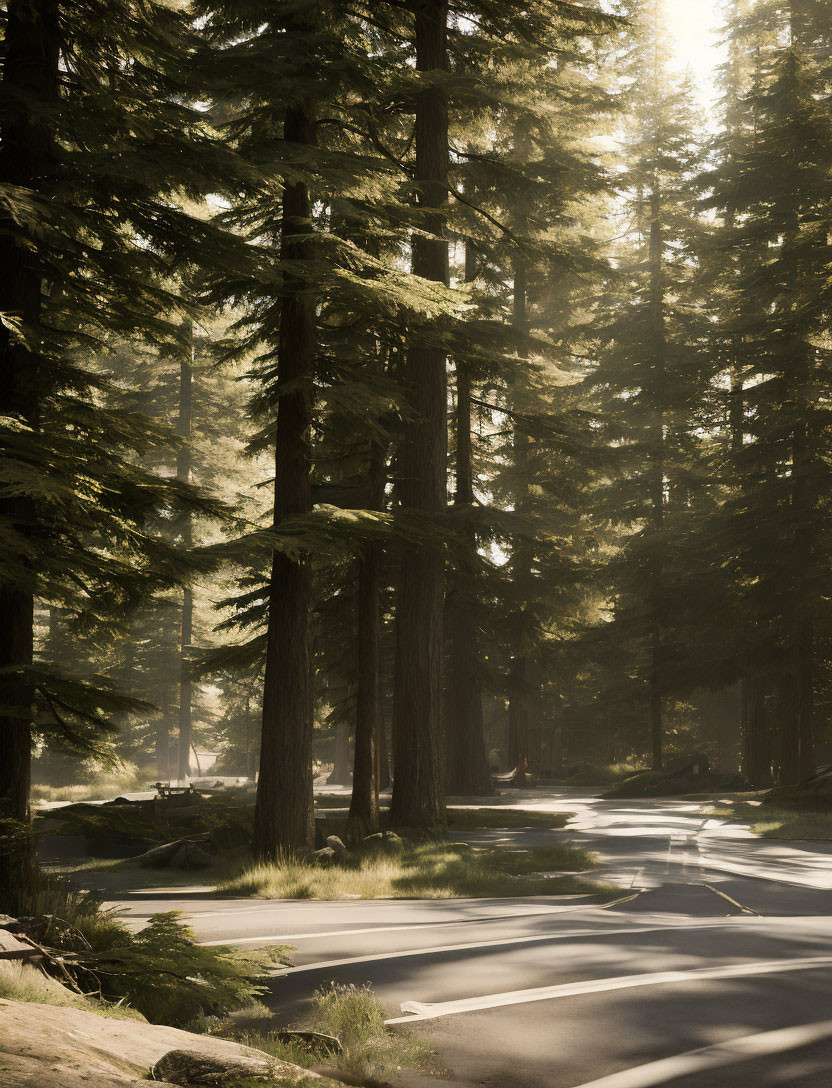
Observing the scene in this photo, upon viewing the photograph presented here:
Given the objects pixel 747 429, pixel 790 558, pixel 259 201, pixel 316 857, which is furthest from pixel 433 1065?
pixel 747 429

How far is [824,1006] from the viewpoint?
546 centimetres

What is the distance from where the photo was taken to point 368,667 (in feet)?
56.3

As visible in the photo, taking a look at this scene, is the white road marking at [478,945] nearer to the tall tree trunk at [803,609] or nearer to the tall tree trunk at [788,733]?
the tall tree trunk at [803,609]

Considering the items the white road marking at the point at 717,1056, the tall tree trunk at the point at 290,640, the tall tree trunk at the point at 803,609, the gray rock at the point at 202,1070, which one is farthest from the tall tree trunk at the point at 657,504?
the gray rock at the point at 202,1070

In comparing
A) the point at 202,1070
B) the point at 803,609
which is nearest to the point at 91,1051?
the point at 202,1070

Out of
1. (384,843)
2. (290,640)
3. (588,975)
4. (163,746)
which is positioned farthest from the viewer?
(163,746)

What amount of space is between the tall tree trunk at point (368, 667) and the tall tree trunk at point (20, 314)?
8.86 meters

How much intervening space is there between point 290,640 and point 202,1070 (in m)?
9.49

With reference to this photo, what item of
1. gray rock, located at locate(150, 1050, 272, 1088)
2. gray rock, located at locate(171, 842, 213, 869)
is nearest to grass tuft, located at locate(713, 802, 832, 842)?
gray rock, located at locate(171, 842, 213, 869)

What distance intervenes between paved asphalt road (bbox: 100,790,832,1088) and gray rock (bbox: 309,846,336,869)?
6.43 ft

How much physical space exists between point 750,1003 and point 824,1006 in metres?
0.43

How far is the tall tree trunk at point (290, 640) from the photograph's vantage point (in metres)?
13.3

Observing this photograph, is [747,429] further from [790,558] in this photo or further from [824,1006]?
[824,1006]

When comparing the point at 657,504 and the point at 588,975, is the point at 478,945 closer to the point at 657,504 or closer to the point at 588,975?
the point at 588,975
